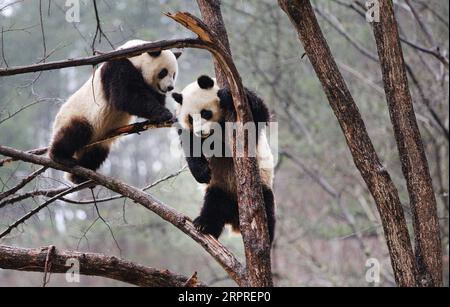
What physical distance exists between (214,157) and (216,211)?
49cm

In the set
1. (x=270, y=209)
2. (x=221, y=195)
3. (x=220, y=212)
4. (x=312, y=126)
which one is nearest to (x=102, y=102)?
(x=221, y=195)

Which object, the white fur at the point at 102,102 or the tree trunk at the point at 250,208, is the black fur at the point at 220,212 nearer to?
the tree trunk at the point at 250,208

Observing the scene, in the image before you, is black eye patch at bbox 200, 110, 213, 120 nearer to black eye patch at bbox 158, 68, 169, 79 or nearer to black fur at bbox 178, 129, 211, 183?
black fur at bbox 178, 129, 211, 183

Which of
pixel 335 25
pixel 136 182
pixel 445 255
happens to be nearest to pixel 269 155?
pixel 335 25

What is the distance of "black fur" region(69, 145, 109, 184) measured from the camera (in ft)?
20.1

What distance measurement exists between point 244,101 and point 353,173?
7.85 m

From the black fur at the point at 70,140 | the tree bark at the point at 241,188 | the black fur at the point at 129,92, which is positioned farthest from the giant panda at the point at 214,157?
the black fur at the point at 70,140

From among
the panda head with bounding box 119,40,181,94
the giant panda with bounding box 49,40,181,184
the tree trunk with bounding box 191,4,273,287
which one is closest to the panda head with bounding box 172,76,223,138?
the giant panda with bounding box 49,40,181,184

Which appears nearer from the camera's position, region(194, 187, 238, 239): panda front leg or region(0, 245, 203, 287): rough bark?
region(0, 245, 203, 287): rough bark

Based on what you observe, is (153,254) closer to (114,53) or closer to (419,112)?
(419,112)

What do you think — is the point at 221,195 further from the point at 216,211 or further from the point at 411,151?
the point at 411,151

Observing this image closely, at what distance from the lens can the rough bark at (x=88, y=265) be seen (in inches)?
166

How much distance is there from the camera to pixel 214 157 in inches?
217

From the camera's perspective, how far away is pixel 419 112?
33.5ft
